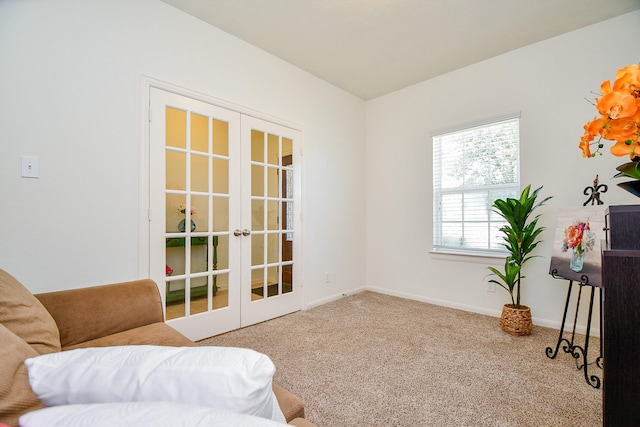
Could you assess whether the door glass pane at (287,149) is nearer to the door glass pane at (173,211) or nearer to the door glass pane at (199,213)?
the door glass pane at (199,213)

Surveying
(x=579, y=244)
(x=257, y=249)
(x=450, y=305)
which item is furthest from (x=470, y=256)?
(x=257, y=249)

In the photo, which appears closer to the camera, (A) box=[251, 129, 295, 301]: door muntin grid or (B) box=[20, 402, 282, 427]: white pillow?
(B) box=[20, 402, 282, 427]: white pillow

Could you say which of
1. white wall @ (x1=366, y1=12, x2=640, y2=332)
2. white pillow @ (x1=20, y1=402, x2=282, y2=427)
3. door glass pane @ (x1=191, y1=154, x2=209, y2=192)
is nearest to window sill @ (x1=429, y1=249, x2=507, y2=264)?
white wall @ (x1=366, y1=12, x2=640, y2=332)

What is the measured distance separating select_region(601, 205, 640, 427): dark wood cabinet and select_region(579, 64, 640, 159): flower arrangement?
28 centimetres

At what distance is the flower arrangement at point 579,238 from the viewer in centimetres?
212

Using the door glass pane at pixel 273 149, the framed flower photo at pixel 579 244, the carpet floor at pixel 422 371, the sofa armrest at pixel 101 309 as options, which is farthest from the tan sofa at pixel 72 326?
the framed flower photo at pixel 579 244

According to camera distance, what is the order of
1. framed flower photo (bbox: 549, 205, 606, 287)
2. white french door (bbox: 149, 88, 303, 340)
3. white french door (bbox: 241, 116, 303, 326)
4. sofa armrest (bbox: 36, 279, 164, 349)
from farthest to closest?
white french door (bbox: 241, 116, 303, 326) < white french door (bbox: 149, 88, 303, 340) < framed flower photo (bbox: 549, 205, 606, 287) < sofa armrest (bbox: 36, 279, 164, 349)

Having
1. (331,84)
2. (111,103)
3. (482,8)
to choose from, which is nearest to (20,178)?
(111,103)

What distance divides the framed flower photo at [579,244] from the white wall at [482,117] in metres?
0.60

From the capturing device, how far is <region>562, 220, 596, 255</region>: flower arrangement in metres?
2.12

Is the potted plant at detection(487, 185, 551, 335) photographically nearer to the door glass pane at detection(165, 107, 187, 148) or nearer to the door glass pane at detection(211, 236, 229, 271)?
the door glass pane at detection(211, 236, 229, 271)

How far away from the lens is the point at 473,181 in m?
3.34

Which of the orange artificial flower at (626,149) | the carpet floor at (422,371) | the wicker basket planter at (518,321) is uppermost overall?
the orange artificial flower at (626,149)

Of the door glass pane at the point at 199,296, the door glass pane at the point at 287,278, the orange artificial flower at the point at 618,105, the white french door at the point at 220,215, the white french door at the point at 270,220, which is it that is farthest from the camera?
the door glass pane at the point at 287,278
